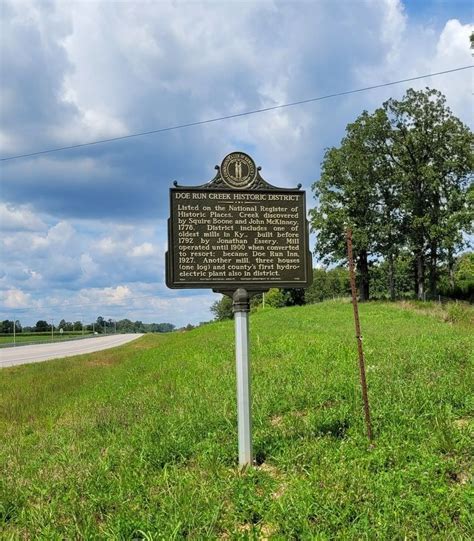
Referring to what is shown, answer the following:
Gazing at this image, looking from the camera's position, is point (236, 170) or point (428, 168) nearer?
point (236, 170)

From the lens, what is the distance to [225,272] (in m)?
6.23

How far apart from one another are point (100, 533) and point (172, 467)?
55.3 inches

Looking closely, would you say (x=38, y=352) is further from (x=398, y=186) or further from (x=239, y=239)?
(x=239, y=239)

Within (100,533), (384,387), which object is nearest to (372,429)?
(384,387)

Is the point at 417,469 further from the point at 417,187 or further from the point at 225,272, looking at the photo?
the point at 417,187

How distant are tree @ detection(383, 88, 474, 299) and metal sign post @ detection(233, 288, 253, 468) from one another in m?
37.4

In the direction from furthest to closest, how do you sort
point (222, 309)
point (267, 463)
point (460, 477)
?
point (222, 309), point (267, 463), point (460, 477)

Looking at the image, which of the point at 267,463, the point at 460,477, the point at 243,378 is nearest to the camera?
the point at 460,477

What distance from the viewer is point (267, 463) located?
5.73 metres

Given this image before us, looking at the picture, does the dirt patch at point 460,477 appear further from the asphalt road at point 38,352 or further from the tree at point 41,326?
the tree at point 41,326

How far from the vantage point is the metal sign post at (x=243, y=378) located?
567cm

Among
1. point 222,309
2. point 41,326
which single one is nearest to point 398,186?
point 222,309

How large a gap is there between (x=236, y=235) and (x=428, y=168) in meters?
38.7

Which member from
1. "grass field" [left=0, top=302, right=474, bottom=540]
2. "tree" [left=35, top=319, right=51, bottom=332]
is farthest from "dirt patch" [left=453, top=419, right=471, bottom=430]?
"tree" [left=35, top=319, right=51, bottom=332]
